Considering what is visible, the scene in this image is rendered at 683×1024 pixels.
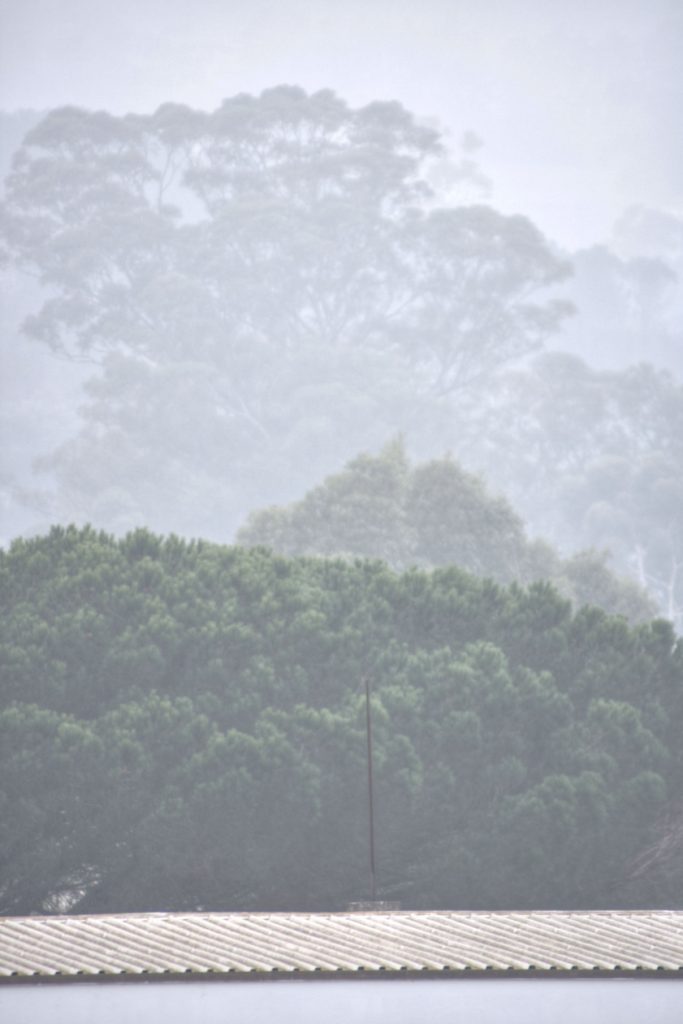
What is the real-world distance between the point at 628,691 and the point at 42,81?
13312cm

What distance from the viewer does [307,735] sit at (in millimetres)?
22406

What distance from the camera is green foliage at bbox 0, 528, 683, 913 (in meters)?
21.4

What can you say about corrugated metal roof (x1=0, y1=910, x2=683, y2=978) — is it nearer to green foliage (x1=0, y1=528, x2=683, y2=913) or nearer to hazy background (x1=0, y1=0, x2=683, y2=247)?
green foliage (x1=0, y1=528, x2=683, y2=913)

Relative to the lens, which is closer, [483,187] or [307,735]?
[307,735]

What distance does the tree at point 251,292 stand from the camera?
67500mm

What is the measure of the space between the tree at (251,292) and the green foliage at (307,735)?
41077 millimetres

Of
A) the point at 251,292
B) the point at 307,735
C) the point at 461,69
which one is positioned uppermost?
the point at 461,69

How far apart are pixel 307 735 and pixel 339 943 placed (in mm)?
9902

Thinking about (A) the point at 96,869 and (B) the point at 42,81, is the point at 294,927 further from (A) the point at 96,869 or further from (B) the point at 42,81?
(B) the point at 42,81

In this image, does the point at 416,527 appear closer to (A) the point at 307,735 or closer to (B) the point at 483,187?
(A) the point at 307,735

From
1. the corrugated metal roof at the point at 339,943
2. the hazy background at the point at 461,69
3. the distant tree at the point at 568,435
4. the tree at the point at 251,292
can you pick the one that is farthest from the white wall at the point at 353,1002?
the hazy background at the point at 461,69

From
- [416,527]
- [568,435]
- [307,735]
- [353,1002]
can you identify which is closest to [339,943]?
[353,1002]

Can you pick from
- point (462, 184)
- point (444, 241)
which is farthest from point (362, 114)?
point (462, 184)

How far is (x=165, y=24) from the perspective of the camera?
163875mm
